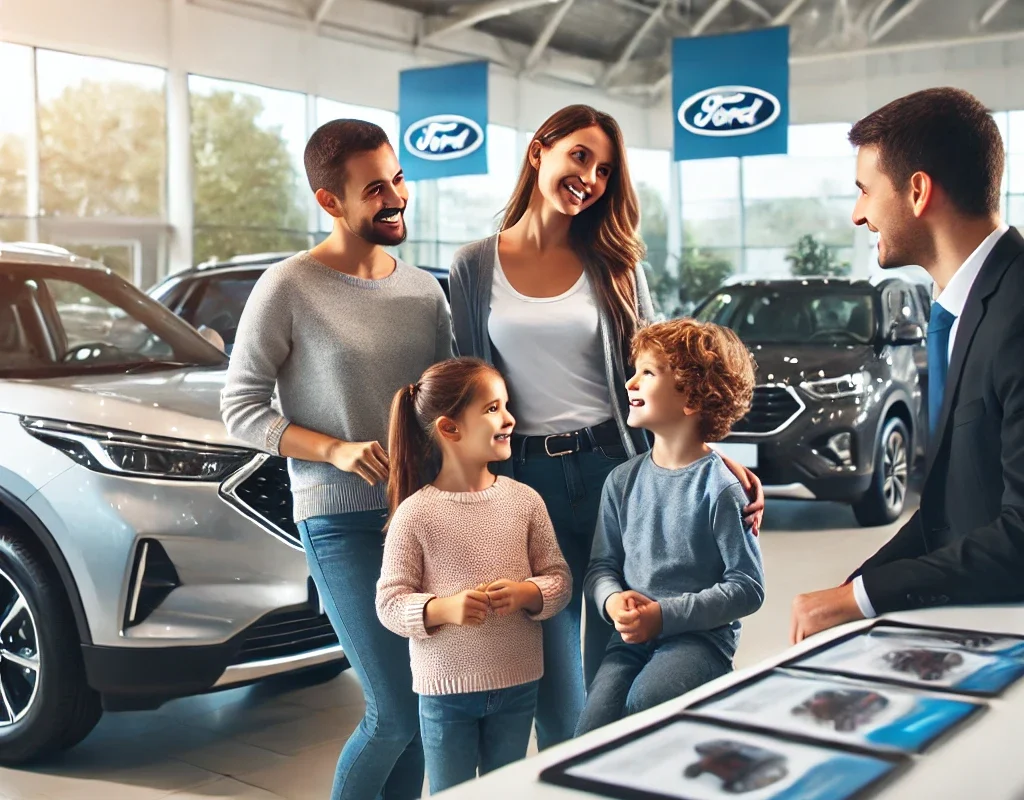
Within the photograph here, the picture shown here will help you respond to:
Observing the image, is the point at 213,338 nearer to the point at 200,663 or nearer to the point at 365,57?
the point at 200,663

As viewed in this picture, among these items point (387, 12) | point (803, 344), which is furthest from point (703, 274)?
point (803, 344)

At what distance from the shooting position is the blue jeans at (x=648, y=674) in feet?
6.93

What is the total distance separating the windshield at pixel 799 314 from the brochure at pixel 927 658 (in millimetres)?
6307

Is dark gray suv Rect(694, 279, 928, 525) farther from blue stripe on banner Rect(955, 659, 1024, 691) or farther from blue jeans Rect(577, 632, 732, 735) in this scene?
blue stripe on banner Rect(955, 659, 1024, 691)

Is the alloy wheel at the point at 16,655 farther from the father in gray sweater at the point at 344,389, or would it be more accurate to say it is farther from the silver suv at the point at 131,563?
the father in gray sweater at the point at 344,389

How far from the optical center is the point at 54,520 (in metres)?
3.39

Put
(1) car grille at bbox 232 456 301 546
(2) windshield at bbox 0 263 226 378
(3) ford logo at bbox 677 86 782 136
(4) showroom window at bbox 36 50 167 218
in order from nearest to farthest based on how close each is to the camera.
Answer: (1) car grille at bbox 232 456 301 546
(2) windshield at bbox 0 263 226 378
(3) ford logo at bbox 677 86 782 136
(4) showroom window at bbox 36 50 167 218

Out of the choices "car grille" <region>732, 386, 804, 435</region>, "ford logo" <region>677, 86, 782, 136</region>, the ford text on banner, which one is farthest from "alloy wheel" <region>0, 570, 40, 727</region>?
A: "ford logo" <region>677, 86, 782, 136</region>

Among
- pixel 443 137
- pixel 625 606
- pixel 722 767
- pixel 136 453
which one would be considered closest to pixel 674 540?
pixel 625 606

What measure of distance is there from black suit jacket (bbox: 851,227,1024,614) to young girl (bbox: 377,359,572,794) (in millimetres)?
696

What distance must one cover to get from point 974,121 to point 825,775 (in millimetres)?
1075

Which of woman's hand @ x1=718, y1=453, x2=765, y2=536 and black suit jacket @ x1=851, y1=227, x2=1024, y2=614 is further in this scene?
woman's hand @ x1=718, y1=453, x2=765, y2=536

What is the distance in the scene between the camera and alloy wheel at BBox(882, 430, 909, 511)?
761 centimetres

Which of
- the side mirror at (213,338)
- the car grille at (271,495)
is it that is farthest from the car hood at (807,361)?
the car grille at (271,495)
